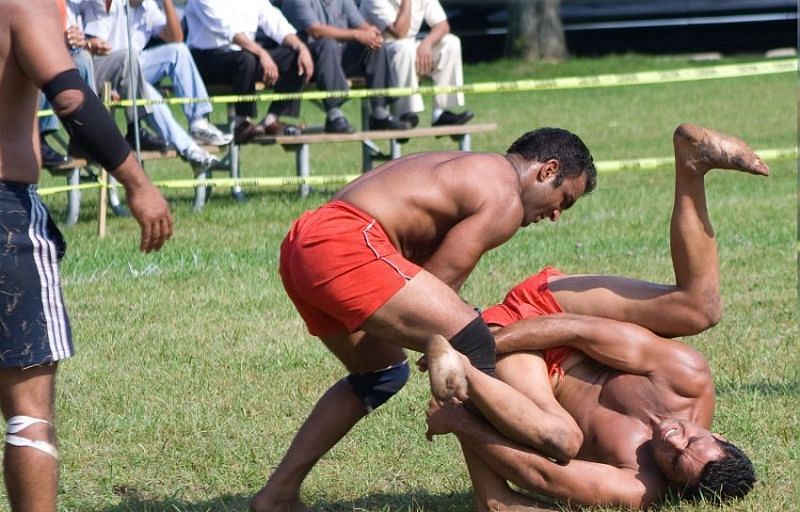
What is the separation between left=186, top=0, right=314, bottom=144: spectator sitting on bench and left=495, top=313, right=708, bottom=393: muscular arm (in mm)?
7107

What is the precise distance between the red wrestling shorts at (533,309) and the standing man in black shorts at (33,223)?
5.26 feet

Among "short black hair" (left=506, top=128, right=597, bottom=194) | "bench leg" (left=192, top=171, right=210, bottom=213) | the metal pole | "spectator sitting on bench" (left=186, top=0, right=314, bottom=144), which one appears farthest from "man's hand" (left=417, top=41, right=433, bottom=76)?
"short black hair" (left=506, top=128, right=597, bottom=194)

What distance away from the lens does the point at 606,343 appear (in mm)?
4832

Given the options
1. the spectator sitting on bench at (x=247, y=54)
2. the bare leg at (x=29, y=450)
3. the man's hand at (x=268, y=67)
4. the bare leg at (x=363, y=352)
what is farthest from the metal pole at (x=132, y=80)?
the bare leg at (x=29, y=450)

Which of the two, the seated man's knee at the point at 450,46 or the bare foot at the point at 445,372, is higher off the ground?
the bare foot at the point at 445,372

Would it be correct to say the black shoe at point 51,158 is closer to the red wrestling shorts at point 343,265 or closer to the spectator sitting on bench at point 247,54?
the spectator sitting on bench at point 247,54

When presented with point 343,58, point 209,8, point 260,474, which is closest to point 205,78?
point 209,8

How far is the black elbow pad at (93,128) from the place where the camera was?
3785 mm

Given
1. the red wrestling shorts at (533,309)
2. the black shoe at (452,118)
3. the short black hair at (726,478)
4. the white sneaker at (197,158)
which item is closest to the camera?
the short black hair at (726,478)

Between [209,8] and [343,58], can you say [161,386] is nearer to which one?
[209,8]

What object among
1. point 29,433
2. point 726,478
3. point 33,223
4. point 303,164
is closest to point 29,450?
point 29,433

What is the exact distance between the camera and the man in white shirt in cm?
1259

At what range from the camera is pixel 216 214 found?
1097cm

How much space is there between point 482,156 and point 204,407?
186 cm
